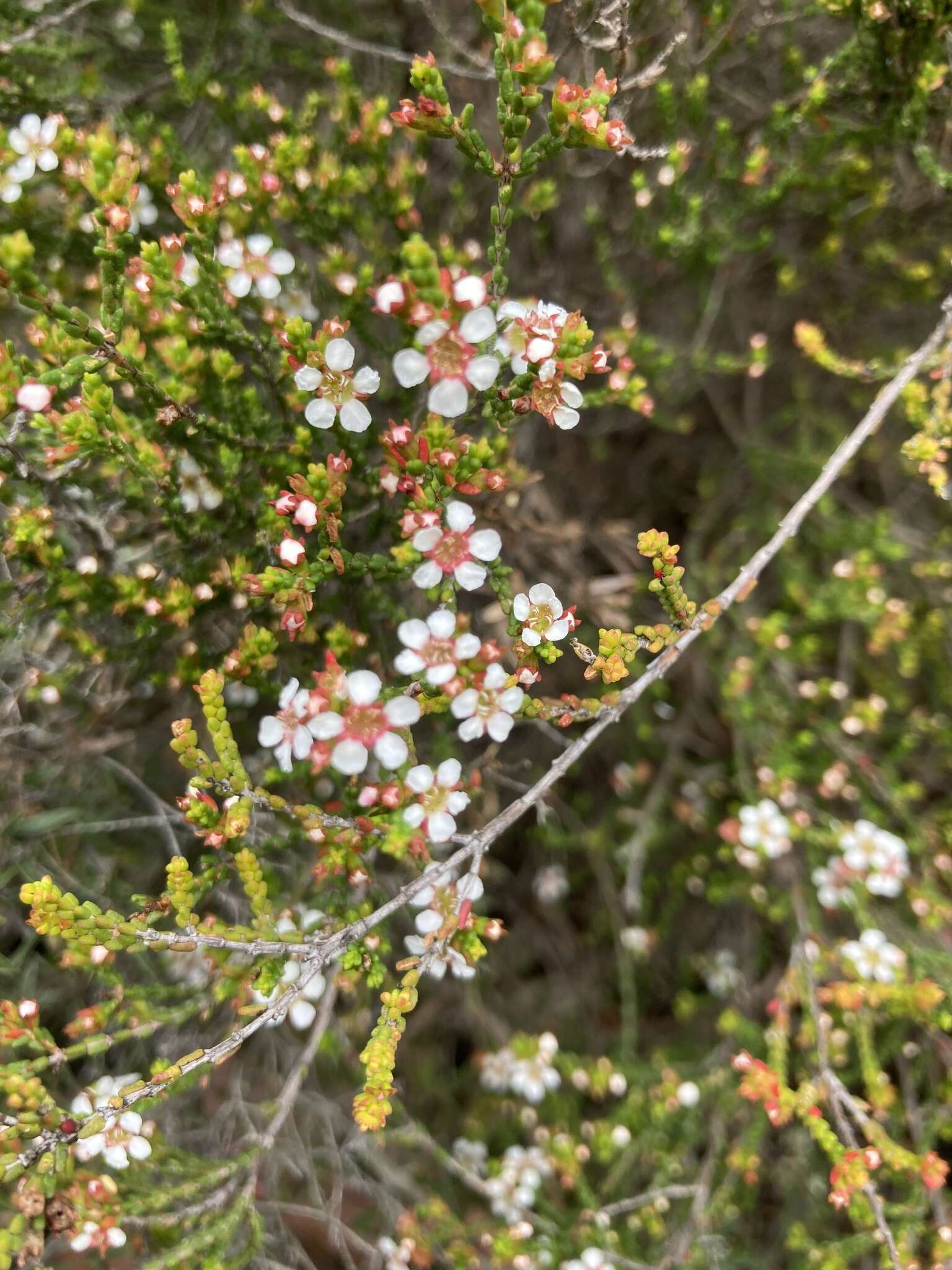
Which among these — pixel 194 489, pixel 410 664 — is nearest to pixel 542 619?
pixel 410 664

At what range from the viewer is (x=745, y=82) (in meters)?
2.88

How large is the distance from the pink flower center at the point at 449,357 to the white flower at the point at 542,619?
0.42 m

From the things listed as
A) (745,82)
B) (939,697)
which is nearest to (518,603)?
(939,697)

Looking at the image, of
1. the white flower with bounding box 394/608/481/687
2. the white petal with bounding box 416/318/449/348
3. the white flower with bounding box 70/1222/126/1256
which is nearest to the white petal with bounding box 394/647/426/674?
the white flower with bounding box 394/608/481/687

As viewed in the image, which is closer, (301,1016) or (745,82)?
(301,1016)

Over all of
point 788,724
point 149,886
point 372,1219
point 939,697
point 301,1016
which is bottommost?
point 372,1219

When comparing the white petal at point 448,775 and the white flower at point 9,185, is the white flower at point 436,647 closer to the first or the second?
the white petal at point 448,775

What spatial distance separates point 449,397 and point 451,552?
0.98ft

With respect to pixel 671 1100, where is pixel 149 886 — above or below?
below

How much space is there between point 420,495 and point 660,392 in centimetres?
176

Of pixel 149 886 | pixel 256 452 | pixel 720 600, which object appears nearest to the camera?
pixel 720 600

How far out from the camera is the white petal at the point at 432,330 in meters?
1.29

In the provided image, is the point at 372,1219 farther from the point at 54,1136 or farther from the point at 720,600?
the point at 720,600

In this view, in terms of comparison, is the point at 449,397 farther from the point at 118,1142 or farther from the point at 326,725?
the point at 118,1142
